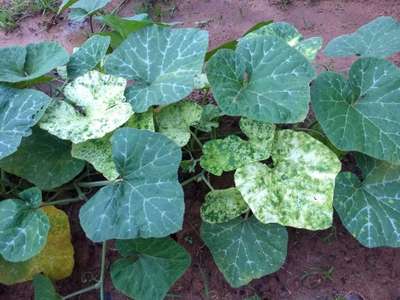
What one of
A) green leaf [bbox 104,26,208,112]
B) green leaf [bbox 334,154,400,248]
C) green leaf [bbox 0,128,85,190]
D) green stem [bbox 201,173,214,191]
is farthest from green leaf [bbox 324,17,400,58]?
green leaf [bbox 0,128,85,190]

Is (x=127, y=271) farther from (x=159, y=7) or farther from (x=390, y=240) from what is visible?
(x=159, y=7)

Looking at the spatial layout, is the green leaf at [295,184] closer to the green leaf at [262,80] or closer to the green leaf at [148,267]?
the green leaf at [262,80]

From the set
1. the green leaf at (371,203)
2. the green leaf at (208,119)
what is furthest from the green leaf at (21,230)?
the green leaf at (371,203)

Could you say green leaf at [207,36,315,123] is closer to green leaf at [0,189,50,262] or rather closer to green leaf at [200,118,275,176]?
green leaf at [200,118,275,176]

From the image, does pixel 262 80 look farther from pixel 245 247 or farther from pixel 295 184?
pixel 245 247

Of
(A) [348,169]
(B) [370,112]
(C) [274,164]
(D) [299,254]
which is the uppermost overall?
(B) [370,112]

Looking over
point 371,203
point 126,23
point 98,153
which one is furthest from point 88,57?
point 371,203

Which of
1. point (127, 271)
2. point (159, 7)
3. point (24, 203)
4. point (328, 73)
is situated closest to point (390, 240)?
point (328, 73)
